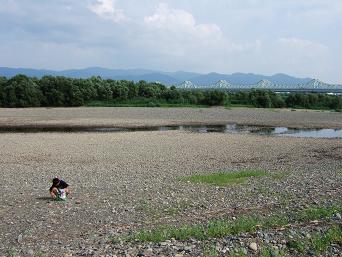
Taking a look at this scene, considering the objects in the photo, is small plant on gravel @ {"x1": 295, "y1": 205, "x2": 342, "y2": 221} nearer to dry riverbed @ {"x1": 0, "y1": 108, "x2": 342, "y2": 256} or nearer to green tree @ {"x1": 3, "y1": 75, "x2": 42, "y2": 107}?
dry riverbed @ {"x1": 0, "y1": 108, "x2": 342, "y2": 256}

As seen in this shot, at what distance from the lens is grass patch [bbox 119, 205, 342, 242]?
9.67 meters

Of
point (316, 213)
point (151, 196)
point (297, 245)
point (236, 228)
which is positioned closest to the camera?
point (297, 245)

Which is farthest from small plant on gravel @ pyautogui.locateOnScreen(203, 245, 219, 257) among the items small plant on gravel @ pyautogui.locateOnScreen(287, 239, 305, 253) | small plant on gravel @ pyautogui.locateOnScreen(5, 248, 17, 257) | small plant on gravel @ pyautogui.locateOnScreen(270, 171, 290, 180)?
small plant on gravel @ pyautogui.locateOnScreen(270, 171, 290, 180)

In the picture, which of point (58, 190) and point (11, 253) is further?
point (58, 190)

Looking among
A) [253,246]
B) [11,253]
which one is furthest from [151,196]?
[253,246]

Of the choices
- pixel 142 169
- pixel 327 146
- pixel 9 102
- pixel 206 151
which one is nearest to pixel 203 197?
pixel 142 169

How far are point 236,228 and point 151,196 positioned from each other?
6.17 meters

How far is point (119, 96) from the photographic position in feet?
348

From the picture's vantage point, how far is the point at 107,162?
85.4 ft

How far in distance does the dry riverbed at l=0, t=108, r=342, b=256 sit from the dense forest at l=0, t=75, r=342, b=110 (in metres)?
66.1

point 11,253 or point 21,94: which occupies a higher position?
point 21,94

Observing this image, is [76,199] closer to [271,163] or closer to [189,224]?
[189,224]

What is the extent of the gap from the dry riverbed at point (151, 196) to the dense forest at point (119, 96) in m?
66.1

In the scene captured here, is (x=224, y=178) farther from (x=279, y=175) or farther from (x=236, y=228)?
(x=236, y=228)
